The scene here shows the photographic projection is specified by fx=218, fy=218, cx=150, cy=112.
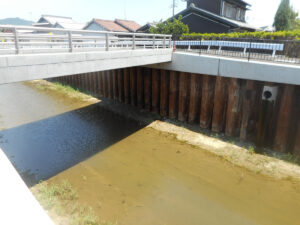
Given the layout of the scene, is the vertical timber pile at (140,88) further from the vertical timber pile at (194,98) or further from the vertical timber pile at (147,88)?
the vertical timber pile at (194,98)

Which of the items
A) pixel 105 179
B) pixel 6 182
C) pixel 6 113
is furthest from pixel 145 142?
pixel 6 113

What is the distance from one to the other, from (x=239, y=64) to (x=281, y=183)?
206 inches

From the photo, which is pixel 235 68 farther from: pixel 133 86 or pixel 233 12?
pixel 233 12

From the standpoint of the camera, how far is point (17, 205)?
2467 millimetres

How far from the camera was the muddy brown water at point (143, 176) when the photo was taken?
669 centimetres

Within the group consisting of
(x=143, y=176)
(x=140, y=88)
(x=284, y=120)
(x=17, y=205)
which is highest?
(x=17, y=205)

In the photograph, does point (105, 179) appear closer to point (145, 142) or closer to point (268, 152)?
point (145, 142)

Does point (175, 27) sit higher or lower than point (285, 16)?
lower

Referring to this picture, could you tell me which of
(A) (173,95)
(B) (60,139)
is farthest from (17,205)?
(A) (173,95)

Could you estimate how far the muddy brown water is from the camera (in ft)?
21.9

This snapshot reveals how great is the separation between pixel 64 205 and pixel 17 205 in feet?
15.6

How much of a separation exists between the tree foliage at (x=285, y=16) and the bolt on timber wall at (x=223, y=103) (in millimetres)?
34878

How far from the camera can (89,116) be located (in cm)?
1480

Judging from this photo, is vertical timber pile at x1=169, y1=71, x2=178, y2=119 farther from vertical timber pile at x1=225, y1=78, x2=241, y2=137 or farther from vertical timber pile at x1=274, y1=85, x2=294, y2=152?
vertical timber pile at x1=274, y1=85, x2=294, y2=152
